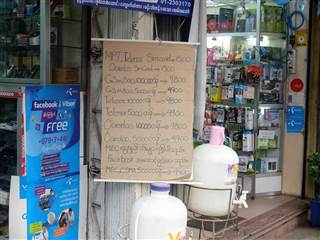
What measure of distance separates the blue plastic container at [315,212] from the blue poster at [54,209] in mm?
2902

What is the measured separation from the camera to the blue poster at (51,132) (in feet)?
10.8

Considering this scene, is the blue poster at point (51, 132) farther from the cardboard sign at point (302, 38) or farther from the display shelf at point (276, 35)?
the cardboard sign at point (302, 38)

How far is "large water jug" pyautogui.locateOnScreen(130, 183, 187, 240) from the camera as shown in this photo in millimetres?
2904

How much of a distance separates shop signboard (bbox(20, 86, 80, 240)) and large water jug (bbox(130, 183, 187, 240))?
79 centimetres

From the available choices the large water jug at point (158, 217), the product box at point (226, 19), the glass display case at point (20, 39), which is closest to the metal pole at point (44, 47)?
the glass display case at point (20, 39)

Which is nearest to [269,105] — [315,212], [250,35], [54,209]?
[250,35]

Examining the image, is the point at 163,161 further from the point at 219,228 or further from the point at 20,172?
the point at 219,228

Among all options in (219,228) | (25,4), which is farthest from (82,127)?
(219,228)

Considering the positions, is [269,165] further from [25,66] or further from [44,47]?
[44,47]

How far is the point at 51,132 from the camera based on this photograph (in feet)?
11.3

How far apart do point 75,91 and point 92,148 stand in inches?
18.1

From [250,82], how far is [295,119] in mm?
760

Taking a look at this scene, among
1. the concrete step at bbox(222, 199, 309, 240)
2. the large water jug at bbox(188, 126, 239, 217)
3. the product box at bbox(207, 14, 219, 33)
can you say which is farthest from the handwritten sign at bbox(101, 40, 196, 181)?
the product box at bbox(207, 14, 219, 33)

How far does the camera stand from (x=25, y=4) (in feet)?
11.8
